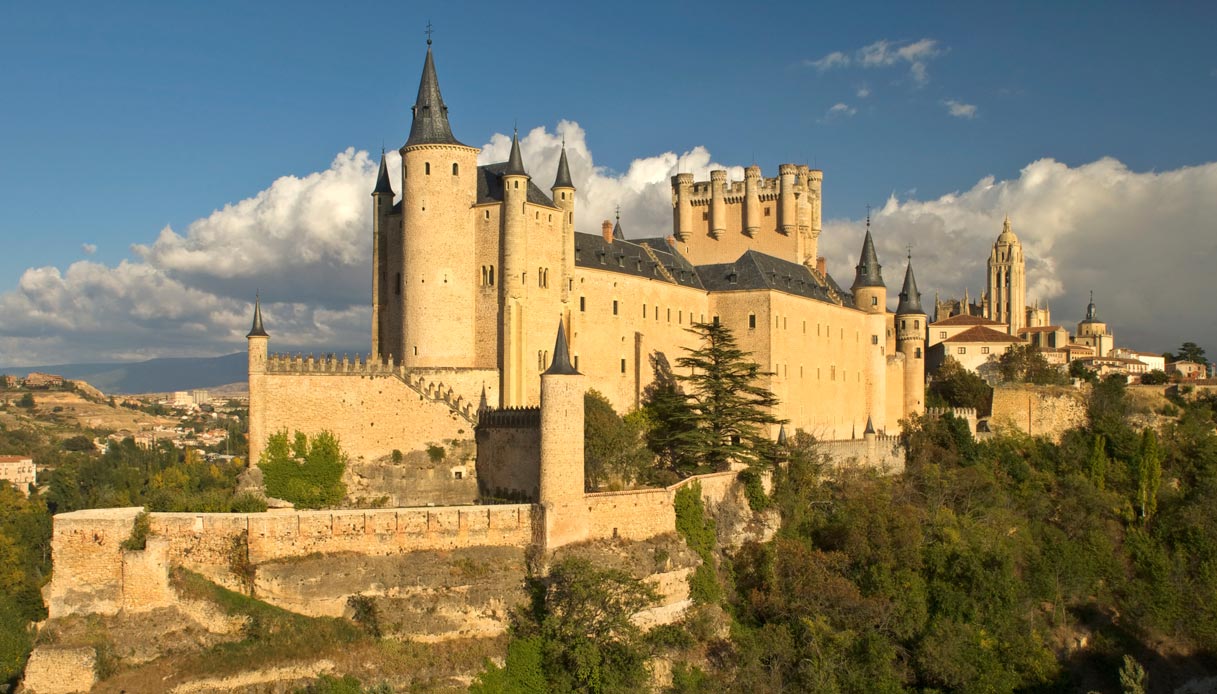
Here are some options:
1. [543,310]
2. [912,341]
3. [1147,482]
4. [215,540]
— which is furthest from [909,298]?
[215,540]

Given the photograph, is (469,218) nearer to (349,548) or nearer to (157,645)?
(349,548)

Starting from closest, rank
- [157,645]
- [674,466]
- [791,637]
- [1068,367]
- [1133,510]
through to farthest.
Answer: [157,645] < [791,637] < [674,466] < [1133,510] < [1068,367]

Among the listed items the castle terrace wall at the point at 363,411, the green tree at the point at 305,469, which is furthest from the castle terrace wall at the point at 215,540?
the castle terrace wall at the point at 363,411

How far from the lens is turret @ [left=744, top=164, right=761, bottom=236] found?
6200cm

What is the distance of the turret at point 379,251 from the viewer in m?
45.5

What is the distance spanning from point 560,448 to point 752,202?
33134 millimetres

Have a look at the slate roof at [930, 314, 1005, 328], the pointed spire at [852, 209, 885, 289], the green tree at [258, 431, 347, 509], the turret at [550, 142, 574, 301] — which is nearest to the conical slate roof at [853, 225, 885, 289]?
the pointed spire at [852, 209, 885, 289]

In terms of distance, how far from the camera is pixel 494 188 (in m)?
44.0

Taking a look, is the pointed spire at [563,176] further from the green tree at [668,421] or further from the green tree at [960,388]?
the green tree at [960,388]

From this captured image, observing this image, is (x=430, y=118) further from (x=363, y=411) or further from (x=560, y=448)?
(x=560, y=448)

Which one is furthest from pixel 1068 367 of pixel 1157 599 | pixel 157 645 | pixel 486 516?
pixel 157 645

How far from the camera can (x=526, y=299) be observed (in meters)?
42.9

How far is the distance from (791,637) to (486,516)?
34.8 feet

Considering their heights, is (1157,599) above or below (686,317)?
below
